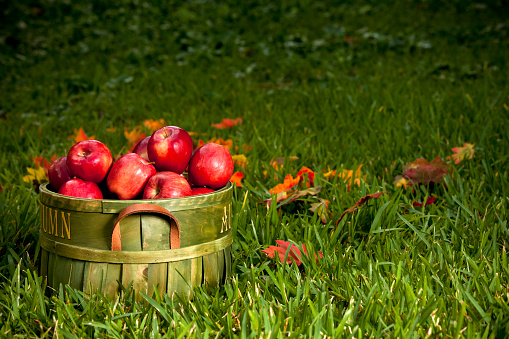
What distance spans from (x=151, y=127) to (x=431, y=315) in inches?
103

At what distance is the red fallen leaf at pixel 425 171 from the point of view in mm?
2510

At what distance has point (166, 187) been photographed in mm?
1637

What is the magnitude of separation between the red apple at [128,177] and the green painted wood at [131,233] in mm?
156

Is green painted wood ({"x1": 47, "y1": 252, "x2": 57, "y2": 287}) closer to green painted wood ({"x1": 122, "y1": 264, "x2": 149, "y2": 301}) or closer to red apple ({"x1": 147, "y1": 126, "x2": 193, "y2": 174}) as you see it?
green painted wood ({"x1": 122, "y1": 264, "x2": 149, "y2": 301})

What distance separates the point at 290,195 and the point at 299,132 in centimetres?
118

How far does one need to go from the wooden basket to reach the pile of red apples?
0.25 ft

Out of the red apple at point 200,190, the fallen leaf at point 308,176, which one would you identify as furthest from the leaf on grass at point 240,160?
the red apple at point 200,190

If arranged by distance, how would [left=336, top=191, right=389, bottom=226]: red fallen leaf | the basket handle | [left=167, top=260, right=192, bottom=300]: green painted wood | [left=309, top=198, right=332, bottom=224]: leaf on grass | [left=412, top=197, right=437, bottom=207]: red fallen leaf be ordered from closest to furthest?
the basket handle < [left=167, top=260, right=192, bottom=300]: green painted wood < [left=336, top=191, right=389, bottom=226]: red fallen leaf < [left=309, top=198, right=332, bottom=224]: leaf on grass < [left=412, top=197, right=437, bottom=207]: red fallen leaf

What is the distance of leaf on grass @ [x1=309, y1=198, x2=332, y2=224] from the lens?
2174 millimetres

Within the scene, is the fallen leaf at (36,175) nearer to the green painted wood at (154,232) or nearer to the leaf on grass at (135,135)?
the leaf on grass at (135,135)

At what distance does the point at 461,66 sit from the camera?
528cm

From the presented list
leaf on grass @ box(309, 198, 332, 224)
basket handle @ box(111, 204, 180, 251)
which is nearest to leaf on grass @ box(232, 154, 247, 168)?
leaf on grass @ box(309, 198, 332, 224)

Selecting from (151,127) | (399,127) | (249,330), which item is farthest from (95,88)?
(249,330)

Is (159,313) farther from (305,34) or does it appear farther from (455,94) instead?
(305,34)
